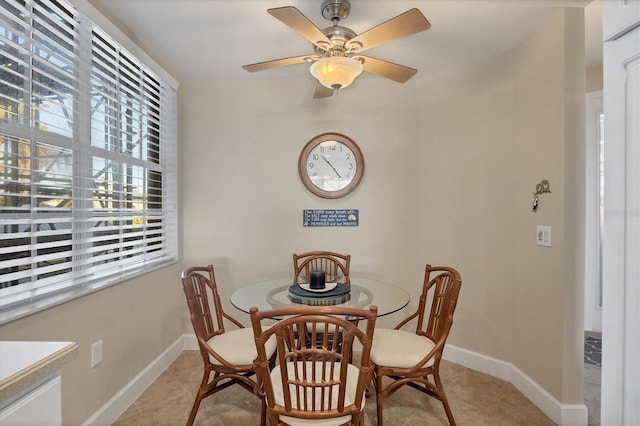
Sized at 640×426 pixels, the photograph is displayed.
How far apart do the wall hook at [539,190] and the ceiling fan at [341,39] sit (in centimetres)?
111

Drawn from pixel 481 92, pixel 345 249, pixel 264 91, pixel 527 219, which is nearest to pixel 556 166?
pixel 527 219

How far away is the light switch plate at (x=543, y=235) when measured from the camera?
2.00 metres

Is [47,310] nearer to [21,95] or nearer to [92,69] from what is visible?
[21,95]

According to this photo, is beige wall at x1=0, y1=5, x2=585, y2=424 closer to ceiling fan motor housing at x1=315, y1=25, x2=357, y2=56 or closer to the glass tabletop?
the glass tabletop

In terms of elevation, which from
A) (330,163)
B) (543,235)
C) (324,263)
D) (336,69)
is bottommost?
(324,263)

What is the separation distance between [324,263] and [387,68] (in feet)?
5.21

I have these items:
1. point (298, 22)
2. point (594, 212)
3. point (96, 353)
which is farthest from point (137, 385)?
point (594, 212)

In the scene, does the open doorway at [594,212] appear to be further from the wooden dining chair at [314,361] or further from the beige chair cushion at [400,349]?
the wooden dining chair at [314,361]

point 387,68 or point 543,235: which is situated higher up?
point 387,68

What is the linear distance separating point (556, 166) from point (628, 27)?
1242mm

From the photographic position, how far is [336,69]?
1.62 metres

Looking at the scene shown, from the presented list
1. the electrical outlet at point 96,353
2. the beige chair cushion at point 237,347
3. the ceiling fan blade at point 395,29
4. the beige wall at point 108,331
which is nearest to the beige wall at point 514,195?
the ceiling fan blade at point 395,29

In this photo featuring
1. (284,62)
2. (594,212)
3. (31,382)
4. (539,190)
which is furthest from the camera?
(594,212)

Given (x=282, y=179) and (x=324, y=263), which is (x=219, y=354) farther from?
(x=282, y=179)
